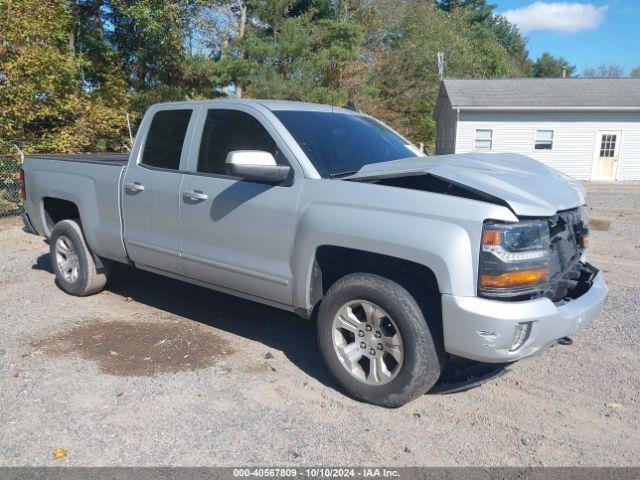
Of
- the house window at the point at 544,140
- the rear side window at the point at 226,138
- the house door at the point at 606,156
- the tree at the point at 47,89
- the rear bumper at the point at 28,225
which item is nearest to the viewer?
the rear side window at the point at 226,138

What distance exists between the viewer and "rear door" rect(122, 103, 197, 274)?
4969 millimetres

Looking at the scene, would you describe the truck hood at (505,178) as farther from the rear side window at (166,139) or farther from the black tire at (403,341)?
the rear side window at (166,139)

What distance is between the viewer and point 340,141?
461 cm

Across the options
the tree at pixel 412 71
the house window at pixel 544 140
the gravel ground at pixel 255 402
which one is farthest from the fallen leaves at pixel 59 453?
the tree at pixel 412 71

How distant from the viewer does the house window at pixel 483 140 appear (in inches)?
960

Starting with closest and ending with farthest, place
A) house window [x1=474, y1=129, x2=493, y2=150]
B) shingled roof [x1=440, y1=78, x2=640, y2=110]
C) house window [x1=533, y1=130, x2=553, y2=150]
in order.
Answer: shingled roof [x1=440, y1=78, x2=640, y2=110] → house window [x1=533, y1=130, x2=553, y2=150] → house window [x1=474, y1=129, x2=493, y2=150]

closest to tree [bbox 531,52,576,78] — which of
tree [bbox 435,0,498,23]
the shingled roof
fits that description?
tree [bbox 435,0,498,23]

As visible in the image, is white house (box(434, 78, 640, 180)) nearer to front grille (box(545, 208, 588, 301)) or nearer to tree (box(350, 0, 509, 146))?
tree (box(350, 0, 509, 146))

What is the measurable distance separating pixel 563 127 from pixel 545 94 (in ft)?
5.75

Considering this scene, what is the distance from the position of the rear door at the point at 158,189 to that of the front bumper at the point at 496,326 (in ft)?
8.44

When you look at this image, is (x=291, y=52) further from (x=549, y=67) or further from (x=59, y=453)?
(x=549, y=67)

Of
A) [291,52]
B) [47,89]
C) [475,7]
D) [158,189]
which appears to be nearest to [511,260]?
[158,189]

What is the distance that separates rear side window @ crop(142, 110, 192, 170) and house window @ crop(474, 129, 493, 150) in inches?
826

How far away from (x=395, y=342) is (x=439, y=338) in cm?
28
